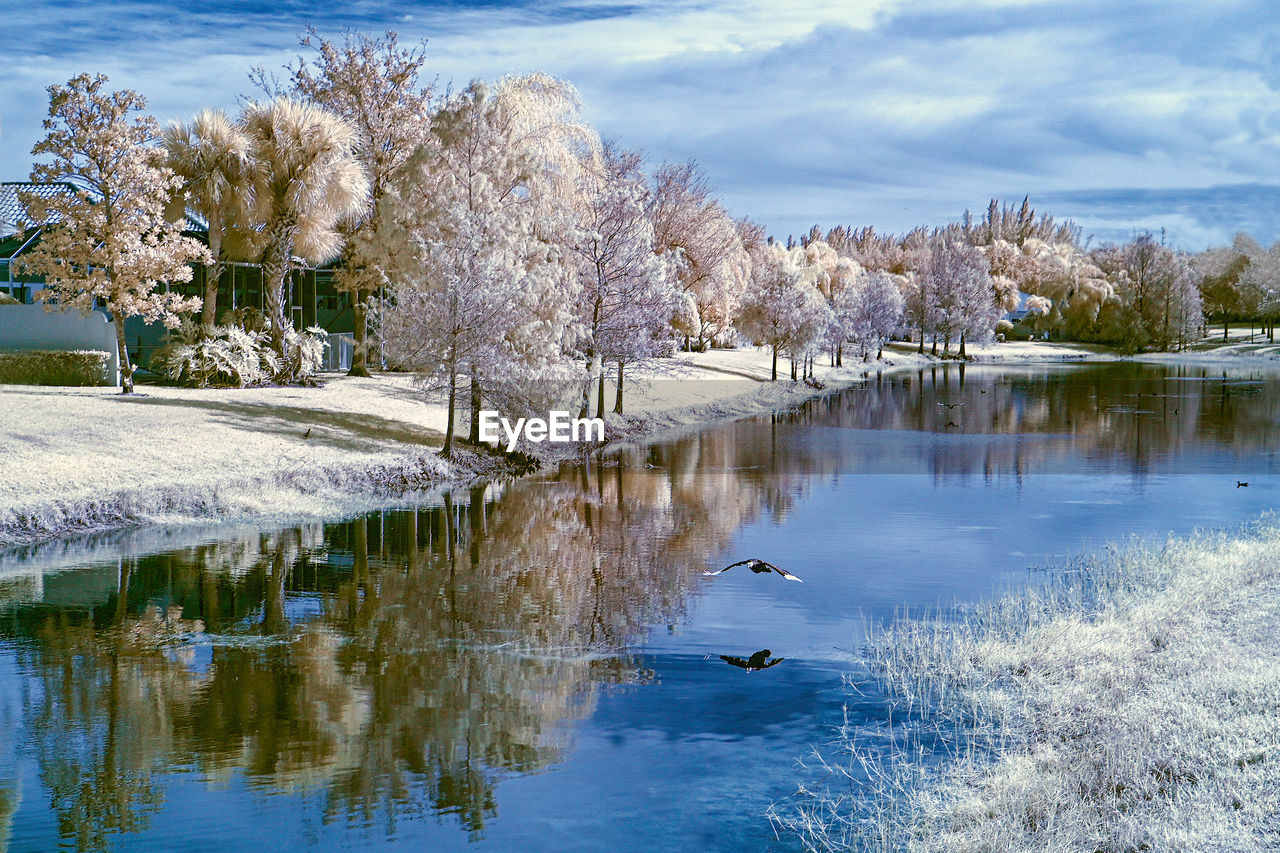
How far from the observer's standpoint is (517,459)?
32.3 meters

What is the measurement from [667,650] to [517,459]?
A: 744 inches

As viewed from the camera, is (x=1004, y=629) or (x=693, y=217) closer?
(x=1004, y=629)

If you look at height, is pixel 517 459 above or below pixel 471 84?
below

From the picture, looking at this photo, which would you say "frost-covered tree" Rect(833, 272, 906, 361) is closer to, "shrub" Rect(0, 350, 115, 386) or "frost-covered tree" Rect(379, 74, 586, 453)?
"frost-covered tree" Rect(379, 74, 586, 453)

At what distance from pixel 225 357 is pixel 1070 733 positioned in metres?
31.2

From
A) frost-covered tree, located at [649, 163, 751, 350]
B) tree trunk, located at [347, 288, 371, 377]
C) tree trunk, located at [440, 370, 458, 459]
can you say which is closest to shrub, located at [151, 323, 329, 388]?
tree trunk, located at [347, 288, 371, 377]

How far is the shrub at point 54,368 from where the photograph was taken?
3338 cm

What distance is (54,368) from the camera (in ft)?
111

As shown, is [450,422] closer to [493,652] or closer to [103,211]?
[103,211]

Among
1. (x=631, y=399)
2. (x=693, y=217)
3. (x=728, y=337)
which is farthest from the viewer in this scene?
(x=728, y=337)

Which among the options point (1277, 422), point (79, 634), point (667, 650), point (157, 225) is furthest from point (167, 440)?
point (1277, 422)

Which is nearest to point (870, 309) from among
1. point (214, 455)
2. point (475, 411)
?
point (475, 411)

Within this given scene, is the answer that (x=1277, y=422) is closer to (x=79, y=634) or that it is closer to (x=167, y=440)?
(x=167, y=440)

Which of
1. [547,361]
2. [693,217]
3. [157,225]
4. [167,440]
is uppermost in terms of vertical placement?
[693,217]
